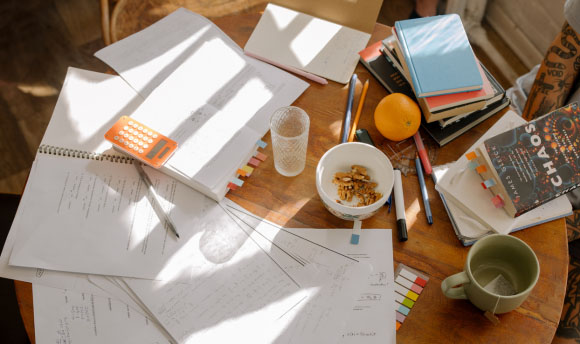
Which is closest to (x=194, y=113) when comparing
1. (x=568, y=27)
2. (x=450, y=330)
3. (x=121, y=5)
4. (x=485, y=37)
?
(x=121, y=5)

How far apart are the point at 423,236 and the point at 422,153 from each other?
18 cm

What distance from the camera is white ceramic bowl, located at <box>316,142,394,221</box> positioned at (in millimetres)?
946

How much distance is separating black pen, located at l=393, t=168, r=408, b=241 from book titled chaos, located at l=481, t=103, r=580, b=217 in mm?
172

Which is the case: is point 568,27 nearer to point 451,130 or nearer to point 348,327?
point 451,130

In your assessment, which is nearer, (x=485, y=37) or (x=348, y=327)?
(x=348, y=327)

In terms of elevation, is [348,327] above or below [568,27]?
below

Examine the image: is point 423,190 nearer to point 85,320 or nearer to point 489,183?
point 489,183

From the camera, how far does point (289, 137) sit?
1.01 metres

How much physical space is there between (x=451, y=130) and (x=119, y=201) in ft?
2.31

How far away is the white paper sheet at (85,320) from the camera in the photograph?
0.85 m

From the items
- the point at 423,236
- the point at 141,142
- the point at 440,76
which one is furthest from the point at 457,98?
the point at 141,142

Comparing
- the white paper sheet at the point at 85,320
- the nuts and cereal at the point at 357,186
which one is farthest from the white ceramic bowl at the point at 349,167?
the white paper sheet at the point at 85,320

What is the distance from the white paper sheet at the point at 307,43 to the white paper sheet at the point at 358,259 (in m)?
0.39

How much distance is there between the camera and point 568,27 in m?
1.25
